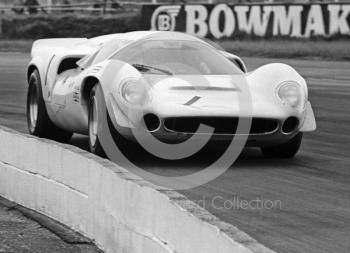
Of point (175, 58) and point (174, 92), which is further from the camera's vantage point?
point (175, 58)

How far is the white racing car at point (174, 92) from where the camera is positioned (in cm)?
866

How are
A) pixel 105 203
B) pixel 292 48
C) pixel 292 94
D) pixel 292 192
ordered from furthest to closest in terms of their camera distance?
pixel 292 48, pixel 292 94, pixel 292 192, pixel 105 203

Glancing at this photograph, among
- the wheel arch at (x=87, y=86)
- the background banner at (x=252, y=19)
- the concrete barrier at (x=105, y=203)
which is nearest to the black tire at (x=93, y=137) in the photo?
the wheel arch at (x=87, y=86)

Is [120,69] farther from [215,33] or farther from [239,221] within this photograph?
[215,33]

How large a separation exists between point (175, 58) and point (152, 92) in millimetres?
740

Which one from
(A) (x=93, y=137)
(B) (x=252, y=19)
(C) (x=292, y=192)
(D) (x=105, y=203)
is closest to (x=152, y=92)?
(A) (x=93, y=137)

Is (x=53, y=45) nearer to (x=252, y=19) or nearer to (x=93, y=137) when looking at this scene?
(x=93, y=137)

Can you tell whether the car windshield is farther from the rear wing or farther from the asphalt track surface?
the rear wing

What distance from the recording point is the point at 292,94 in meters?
8.98

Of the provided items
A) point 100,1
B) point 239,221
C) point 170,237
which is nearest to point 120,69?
point 239,221

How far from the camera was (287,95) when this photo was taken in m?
8.98

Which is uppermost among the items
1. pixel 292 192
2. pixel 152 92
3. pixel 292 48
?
pixel 152 92

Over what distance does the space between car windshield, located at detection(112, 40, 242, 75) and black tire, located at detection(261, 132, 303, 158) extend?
0.76 m

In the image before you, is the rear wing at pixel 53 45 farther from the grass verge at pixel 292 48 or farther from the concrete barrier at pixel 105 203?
the grass verge at pixel 292 48
